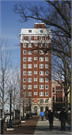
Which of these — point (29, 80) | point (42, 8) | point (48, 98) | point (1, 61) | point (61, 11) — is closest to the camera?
point (61, 11)

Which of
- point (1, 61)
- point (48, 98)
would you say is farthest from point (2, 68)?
point (48, 98)

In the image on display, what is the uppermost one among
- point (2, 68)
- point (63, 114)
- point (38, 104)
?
point (2, 68)

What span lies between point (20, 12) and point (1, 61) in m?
10.6

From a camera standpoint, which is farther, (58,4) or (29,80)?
(29,80)

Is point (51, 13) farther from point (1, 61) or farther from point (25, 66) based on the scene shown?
point (25, 66)

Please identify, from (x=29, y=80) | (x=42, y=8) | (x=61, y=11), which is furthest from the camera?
(x=29, y=80)

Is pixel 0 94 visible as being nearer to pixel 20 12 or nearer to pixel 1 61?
pixel 1 61

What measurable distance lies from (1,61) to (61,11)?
41.7 ft

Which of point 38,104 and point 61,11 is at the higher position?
point 61,11

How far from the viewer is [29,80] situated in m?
103

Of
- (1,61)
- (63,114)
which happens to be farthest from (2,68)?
(63,114)

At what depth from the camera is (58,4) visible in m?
14.1

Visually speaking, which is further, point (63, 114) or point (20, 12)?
point (63, 114)

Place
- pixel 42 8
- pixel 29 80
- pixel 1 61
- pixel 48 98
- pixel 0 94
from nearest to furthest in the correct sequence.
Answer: pixel 42 8, pixel 1 61, pixel 0 94, pixel 48 98, pixel 29 80
